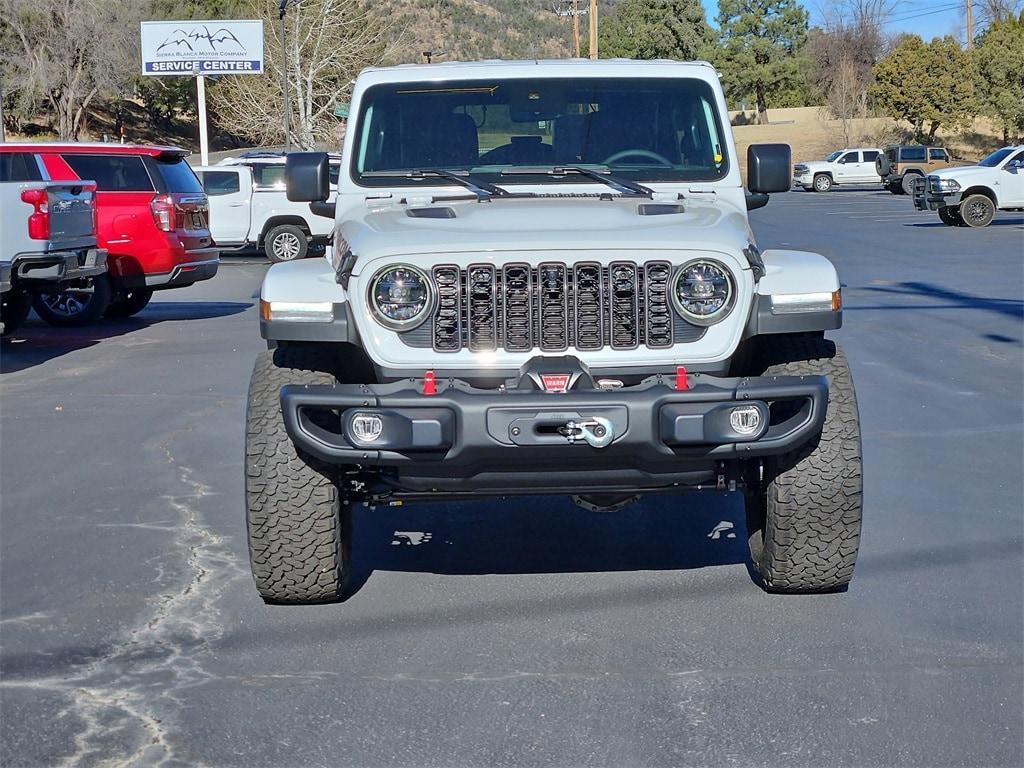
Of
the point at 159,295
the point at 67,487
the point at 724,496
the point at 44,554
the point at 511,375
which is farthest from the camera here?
the point at 159,295

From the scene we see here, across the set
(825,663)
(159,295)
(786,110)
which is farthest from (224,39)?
(786,110)

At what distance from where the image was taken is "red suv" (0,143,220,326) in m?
15.1

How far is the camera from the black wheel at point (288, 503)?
16.4 feet

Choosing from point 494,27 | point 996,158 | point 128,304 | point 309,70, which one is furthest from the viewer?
point 494,27

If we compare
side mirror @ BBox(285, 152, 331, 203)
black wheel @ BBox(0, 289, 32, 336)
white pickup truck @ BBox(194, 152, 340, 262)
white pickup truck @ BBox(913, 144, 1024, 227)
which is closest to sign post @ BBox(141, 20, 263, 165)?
white pickup truck @ BBox(194, 152, 340, 262)

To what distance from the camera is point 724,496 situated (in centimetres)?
696

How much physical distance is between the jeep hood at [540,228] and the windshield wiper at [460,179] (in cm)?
23

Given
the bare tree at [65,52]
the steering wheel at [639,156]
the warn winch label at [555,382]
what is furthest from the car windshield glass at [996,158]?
the bare tree at [65,52]

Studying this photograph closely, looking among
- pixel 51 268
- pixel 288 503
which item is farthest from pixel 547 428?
pixel 51 268

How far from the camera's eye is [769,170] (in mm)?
6441

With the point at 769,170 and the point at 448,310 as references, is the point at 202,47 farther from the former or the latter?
the point at 448,310

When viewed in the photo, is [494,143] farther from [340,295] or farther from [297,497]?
[297,497]

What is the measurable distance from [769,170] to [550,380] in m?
2.13

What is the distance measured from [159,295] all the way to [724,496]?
44.6 ft
